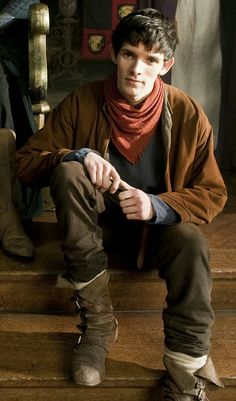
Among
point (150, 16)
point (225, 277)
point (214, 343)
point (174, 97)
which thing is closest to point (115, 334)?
point (214, 343)

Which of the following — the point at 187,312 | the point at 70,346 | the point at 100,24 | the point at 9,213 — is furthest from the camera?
the point at 100,24

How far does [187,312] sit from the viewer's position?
1.37 metres

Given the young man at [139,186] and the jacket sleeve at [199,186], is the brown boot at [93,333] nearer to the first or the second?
the young man at [139,186]

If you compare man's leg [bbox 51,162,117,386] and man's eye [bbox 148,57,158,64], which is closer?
man's leg [bbox 51,162,117,386]

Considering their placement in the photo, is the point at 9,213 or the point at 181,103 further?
the point at 9,213

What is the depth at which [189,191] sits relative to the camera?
1.54 meters

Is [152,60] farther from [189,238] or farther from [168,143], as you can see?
[189,238]

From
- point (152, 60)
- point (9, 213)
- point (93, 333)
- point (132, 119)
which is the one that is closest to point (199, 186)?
point (132, 119)

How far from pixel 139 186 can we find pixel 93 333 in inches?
16.8

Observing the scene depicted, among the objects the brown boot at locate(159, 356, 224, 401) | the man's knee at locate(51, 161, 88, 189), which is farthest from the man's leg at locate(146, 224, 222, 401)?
the man's knee at locate(51, 161, 88, 189)

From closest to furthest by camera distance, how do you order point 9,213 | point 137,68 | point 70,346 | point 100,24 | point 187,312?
point 187,312 → point 137,68 → point 70,346 → point 9,213 → point 100,24

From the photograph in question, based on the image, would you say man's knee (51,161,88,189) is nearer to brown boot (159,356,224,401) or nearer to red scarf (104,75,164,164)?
red scarf (104,75,164,164)

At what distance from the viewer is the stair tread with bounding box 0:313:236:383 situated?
1493mm

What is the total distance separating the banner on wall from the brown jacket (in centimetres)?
123
